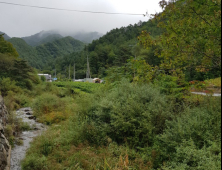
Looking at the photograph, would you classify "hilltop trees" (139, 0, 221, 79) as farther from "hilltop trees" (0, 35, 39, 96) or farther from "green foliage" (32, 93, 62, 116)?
"hilltop trees" (0, 35, 39, 96)

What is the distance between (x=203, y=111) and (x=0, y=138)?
761cm

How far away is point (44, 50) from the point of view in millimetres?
122500

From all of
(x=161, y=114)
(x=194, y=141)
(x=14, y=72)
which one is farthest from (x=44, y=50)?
(x=194, y=141)

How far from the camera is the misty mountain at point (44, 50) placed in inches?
3592

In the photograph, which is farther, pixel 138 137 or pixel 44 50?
pixel 44 50

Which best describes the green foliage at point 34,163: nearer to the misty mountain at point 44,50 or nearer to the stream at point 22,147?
the stream at point 22,147

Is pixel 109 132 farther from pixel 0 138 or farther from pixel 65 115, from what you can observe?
pixel 65 115

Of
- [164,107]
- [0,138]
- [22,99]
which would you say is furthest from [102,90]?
[22,99]

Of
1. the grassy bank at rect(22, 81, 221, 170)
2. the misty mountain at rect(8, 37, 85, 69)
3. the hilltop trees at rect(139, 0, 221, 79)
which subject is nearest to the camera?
the hilltop trees at rect(139, 0, 221, 79)

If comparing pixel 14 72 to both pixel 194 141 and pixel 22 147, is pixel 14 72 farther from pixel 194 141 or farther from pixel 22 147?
pixel 194 141

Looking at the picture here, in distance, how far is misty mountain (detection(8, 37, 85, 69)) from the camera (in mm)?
91225

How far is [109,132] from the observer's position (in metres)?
6.79

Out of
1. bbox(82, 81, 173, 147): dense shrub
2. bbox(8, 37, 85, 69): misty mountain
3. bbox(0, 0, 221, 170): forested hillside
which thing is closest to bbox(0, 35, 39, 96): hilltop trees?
bbox(0, 0, 221, 170): forested hillside

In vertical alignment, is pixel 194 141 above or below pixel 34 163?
above
